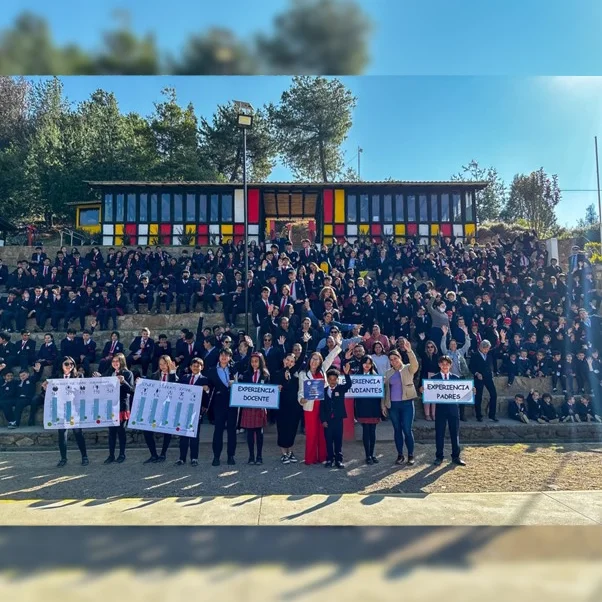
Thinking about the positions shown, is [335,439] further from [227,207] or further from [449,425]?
[227,207]

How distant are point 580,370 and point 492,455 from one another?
4.52 metres

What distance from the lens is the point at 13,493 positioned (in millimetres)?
6453

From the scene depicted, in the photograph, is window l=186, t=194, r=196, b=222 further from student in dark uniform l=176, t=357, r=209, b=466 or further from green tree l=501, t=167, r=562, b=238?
green tree l=501, t=167, r=562, b=238

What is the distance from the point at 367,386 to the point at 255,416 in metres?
2.01

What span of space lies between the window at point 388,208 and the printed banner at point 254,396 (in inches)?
732

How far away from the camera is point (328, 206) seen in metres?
25.1

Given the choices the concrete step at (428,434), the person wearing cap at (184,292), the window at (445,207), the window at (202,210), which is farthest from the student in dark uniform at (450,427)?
the window at (202,210)

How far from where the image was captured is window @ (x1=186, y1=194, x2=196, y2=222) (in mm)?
25125

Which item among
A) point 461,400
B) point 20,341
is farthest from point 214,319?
point 461,400

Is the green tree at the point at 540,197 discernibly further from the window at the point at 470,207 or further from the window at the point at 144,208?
A: the window at the point at 144,208

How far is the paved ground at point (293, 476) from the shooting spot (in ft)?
21.5

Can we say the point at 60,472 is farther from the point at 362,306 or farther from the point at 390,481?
the point at 362,306

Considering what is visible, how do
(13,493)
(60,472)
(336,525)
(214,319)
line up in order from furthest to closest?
1. (214,319)
2. (60,472)
3. (13,493)
4. (336,525)

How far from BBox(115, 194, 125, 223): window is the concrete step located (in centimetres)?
1739
